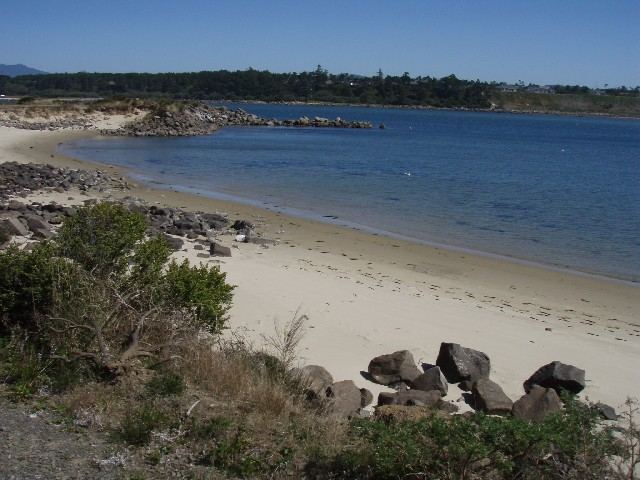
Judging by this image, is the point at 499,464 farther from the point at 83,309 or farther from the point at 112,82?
the point at 112,82

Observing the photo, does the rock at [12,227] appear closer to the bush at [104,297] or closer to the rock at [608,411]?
the bush at [104,297]

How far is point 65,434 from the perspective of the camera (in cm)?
531

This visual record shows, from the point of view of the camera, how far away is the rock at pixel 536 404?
7.25 metres

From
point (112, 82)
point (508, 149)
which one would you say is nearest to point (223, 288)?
point (508, 149)

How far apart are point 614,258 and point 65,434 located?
16.8 meters

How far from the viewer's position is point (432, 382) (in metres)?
8.38

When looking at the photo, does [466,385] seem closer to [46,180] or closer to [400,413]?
[400,413]

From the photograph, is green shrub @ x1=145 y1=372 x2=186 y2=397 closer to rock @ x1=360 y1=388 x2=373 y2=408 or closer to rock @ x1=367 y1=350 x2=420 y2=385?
rock @ x1=360 y1=388 x2=373 y2=408

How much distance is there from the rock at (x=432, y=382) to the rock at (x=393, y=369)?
0.35 feet

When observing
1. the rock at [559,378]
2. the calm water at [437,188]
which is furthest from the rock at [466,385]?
the calm water at [437,188]

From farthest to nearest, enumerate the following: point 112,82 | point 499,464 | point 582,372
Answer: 1. point 112,82
2. point 582,372
3. point 499,464

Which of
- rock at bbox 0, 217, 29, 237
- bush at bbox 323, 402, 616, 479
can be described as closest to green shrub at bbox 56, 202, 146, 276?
bush at bbox 323, 402, 616, 479

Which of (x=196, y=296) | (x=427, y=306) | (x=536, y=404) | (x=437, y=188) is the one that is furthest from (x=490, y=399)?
(x=437, y=188)

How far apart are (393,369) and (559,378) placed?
1.95m
